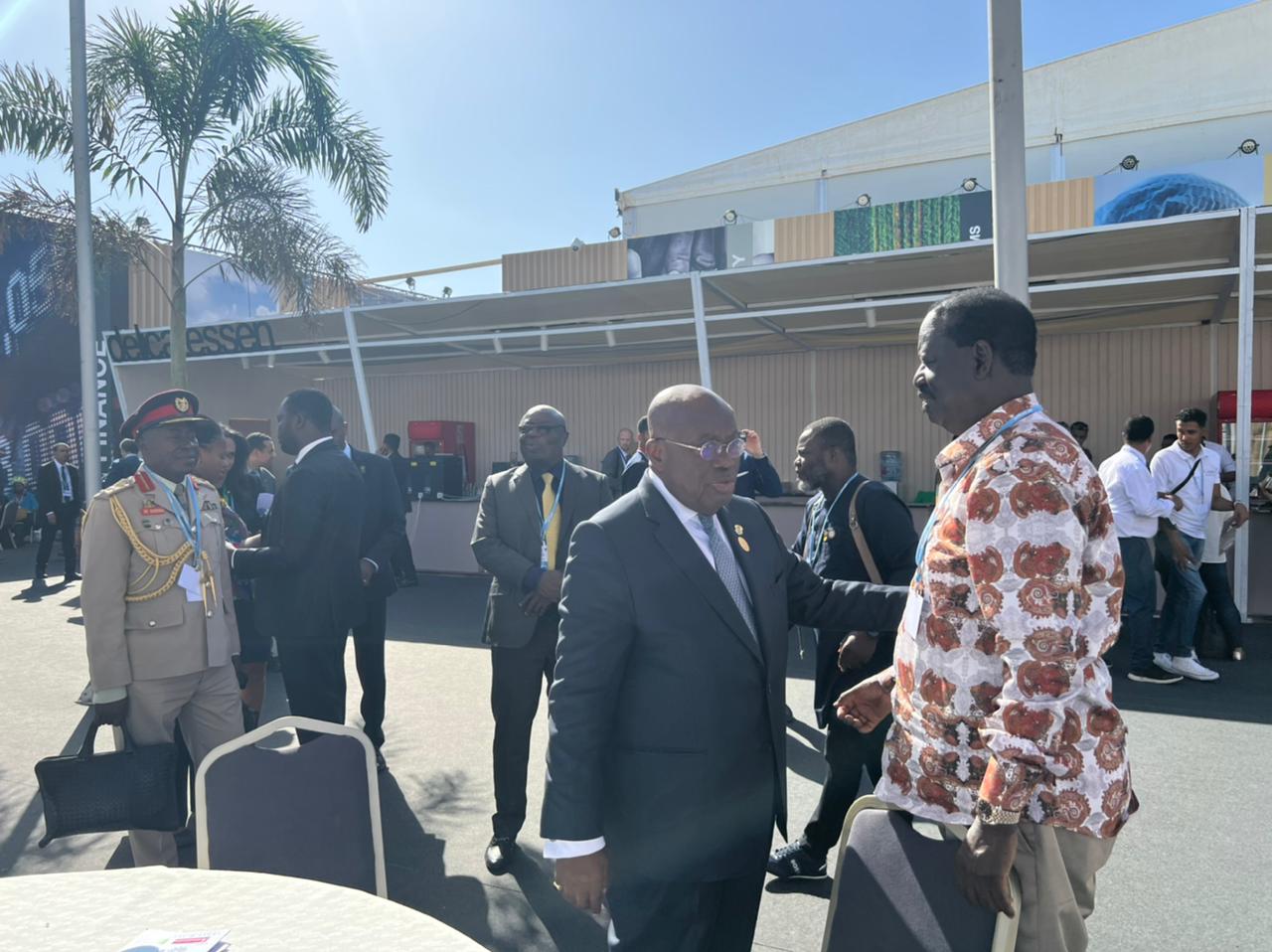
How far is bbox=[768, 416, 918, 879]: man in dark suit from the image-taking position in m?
3.44

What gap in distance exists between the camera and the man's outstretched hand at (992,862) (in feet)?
5.22

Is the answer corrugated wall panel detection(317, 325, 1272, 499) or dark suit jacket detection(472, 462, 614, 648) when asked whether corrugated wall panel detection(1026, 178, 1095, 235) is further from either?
dark suit jacket detection(472, 462, 614, 648)

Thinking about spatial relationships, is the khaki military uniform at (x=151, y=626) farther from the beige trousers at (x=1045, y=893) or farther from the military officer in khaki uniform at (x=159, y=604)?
the beige trousers at (x=1045, y=893)

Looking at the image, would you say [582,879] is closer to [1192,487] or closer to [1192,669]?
[1192,669]

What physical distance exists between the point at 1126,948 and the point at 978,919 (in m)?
1.93

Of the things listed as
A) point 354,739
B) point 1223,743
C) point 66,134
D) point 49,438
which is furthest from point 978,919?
point 49,438

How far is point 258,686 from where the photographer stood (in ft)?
17.7

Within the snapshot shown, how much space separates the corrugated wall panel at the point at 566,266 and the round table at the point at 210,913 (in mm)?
11277

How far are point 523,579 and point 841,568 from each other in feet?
4.44

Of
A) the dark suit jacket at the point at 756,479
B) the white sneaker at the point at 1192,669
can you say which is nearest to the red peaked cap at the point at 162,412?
the dark suit jacket at the point at 756,479

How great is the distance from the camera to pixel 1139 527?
259 inches

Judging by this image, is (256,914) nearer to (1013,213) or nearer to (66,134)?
(1013,213)

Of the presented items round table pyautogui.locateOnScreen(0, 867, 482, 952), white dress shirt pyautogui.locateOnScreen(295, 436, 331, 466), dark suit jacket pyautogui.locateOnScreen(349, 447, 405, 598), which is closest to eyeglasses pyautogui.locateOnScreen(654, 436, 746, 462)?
round table pyautogui.locateOnScreen(0, 867, 482, 952)

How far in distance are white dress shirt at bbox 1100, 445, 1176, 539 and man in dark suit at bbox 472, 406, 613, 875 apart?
4543 millimetres
